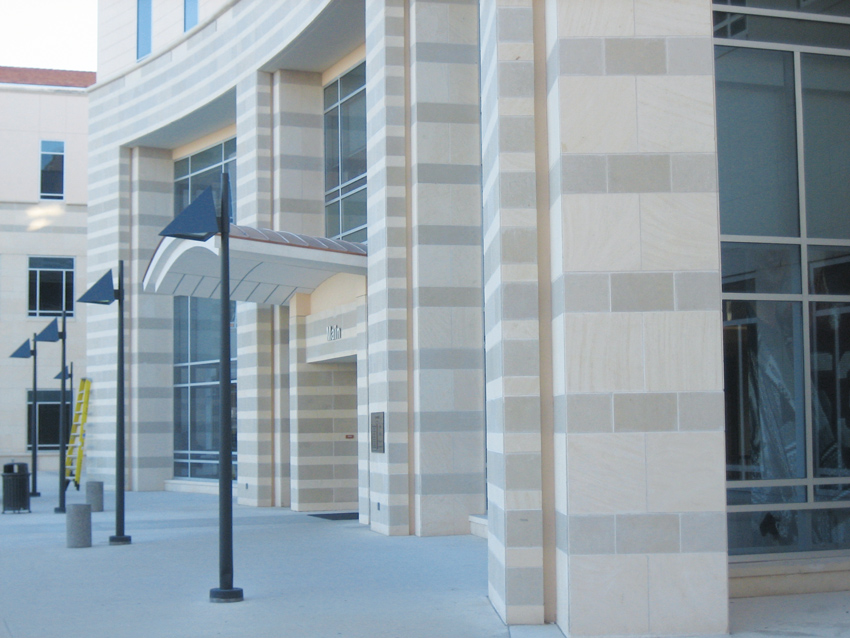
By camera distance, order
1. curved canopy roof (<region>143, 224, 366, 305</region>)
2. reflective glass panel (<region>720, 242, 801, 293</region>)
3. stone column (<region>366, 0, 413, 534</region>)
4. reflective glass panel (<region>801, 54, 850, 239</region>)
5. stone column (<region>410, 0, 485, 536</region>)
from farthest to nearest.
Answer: curved canopy roof (<region>143, 224, 366, 305</region>)
stone column (<region>366, 0, 413, 534</region>)
stone column (<region>410, 0, 485, 536</region>)
reflective glass panel (<region>801, 54, 850, 239</region>)
reflective glass panel (<region>720, 242, 801, 293</region>)

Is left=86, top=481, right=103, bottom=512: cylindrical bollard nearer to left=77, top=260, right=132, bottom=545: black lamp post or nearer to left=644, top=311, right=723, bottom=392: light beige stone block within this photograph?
left=77, top=260, right=132, bottom=545: black lamp post

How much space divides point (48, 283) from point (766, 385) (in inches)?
1417

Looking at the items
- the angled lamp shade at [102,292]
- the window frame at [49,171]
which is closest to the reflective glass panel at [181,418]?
the angled lamp shade at [102,292]

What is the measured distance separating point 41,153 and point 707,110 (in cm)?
3734

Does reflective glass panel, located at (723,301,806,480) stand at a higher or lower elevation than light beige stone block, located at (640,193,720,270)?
lower

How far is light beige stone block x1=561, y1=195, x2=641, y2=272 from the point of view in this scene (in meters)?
8.46

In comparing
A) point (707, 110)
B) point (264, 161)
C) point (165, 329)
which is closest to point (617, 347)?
point (707, 110)

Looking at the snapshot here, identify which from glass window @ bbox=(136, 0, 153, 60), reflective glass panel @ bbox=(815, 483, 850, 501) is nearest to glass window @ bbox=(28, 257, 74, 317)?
glass window @ bbox=(136, 0, 153, 60)

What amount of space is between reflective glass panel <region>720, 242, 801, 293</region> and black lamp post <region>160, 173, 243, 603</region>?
4882 mm

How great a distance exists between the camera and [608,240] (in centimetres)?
847

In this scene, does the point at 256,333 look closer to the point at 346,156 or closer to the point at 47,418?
the point at 346,156

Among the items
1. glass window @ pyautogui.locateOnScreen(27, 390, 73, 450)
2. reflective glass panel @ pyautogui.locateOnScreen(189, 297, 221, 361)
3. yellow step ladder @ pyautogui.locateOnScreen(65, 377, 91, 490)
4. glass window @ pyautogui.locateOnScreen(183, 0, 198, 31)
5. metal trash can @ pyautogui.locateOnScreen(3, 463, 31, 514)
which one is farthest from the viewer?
glass window @ pyautogui.locateOnScreen(27, 390, 73, 450)

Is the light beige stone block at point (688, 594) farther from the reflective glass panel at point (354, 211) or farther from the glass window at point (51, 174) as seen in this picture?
the glass window at point (51, 174)

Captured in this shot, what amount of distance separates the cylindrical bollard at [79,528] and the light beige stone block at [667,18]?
10999mm
